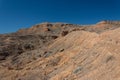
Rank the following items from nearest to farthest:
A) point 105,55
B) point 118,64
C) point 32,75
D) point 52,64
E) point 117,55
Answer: point 118,64, point 117,55, point 105,55, point 32,75, point 52,64

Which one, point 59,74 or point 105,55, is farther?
point 59,74

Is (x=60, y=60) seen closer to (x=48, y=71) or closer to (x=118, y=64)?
(x=48, y=71)

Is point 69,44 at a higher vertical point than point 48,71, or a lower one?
higher

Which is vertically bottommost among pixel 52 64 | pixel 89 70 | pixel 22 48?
pixel 89 70

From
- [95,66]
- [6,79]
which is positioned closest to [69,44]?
[6,79]

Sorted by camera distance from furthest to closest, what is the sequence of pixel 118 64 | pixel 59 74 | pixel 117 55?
pixel 59 74
pixel 117 55
pixel 118 64

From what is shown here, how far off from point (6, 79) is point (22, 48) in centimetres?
1769

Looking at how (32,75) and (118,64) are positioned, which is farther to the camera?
(32,75)

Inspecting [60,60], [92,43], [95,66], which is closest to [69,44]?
[60,60]

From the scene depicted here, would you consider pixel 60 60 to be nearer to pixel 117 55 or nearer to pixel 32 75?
pixel 32 75

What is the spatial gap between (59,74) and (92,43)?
4869 mm

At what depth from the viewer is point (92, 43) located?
22328 millimetres

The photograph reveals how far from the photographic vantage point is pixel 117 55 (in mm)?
16594

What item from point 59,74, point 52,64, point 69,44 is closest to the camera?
point 59,74
